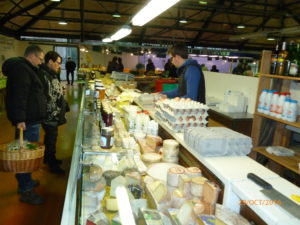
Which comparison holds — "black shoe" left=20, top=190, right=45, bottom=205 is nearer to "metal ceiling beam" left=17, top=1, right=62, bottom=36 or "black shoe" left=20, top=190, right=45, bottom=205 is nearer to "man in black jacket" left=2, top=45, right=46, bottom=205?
"man in black jacket" left=2, top=45, right=46, bottom=205

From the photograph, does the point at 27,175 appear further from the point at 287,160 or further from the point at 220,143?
the point at 287,160

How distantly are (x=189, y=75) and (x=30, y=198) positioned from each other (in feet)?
8.82

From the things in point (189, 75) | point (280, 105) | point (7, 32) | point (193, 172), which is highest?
point (7, 32)

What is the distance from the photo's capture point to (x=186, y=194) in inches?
63.2

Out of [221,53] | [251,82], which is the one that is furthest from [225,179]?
[221,53]

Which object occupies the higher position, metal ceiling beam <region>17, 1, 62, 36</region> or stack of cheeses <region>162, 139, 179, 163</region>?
metal ceiling beam <region>17, 1, 62, 36</region>

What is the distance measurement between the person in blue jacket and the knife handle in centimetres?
176

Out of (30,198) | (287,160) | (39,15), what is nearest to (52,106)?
(30,198)

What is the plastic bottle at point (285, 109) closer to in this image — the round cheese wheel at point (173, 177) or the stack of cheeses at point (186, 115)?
the stack of cheeses at point (186, 115)

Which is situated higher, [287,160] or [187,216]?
[187,216]

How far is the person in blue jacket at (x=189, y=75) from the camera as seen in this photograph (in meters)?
3.07

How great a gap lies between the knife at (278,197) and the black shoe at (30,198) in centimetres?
308

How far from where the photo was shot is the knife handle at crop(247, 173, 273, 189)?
1.29m

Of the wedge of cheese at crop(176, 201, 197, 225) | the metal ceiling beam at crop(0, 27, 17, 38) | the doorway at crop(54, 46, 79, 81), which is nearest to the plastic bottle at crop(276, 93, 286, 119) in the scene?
the wedge of cheese at crop(176, 201, 197, 225)
